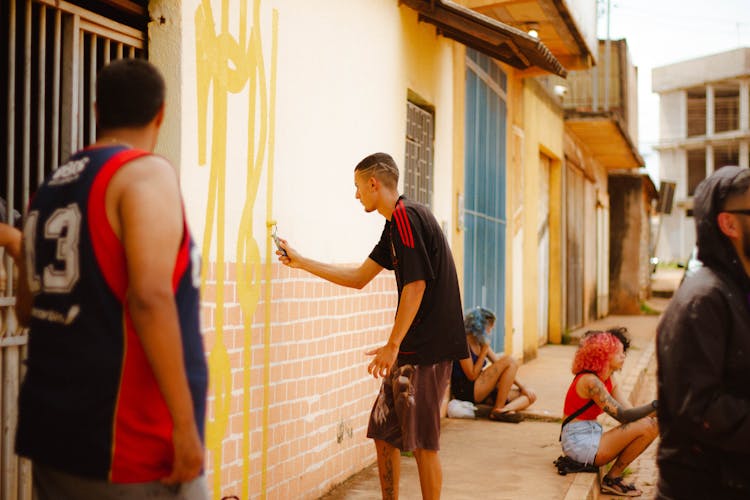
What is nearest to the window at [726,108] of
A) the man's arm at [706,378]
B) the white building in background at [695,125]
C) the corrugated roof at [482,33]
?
the white building in background at [695,125]

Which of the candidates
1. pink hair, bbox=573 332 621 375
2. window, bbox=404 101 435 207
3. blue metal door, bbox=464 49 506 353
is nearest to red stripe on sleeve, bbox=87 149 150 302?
pink hair, bbox=573 332 621 375

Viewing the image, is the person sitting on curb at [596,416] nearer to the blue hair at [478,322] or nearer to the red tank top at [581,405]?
the red tank top at [581,405]

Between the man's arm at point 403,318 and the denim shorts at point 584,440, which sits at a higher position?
the man's arm at point 403,318

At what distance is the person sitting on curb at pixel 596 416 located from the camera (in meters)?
5.90

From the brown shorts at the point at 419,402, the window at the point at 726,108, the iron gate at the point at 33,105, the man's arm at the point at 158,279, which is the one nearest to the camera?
the man's arm at the point at 158,279

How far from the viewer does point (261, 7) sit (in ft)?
15.3

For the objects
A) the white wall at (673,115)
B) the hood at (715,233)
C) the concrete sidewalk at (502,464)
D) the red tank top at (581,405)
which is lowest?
the concrete sidewalk at (502,464)

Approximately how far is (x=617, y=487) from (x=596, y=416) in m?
0.58

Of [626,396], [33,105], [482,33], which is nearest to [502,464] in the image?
[626,396]

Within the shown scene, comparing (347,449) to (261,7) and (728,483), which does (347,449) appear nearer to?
(261,7)

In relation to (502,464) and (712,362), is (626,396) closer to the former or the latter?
(502,464)

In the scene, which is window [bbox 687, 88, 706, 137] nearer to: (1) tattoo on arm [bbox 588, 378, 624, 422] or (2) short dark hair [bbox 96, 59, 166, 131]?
(1) tattoo on arm [bbox 588, 378, 624, 422]

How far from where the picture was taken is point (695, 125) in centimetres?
5628

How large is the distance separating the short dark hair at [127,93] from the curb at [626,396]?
418 centimetres
